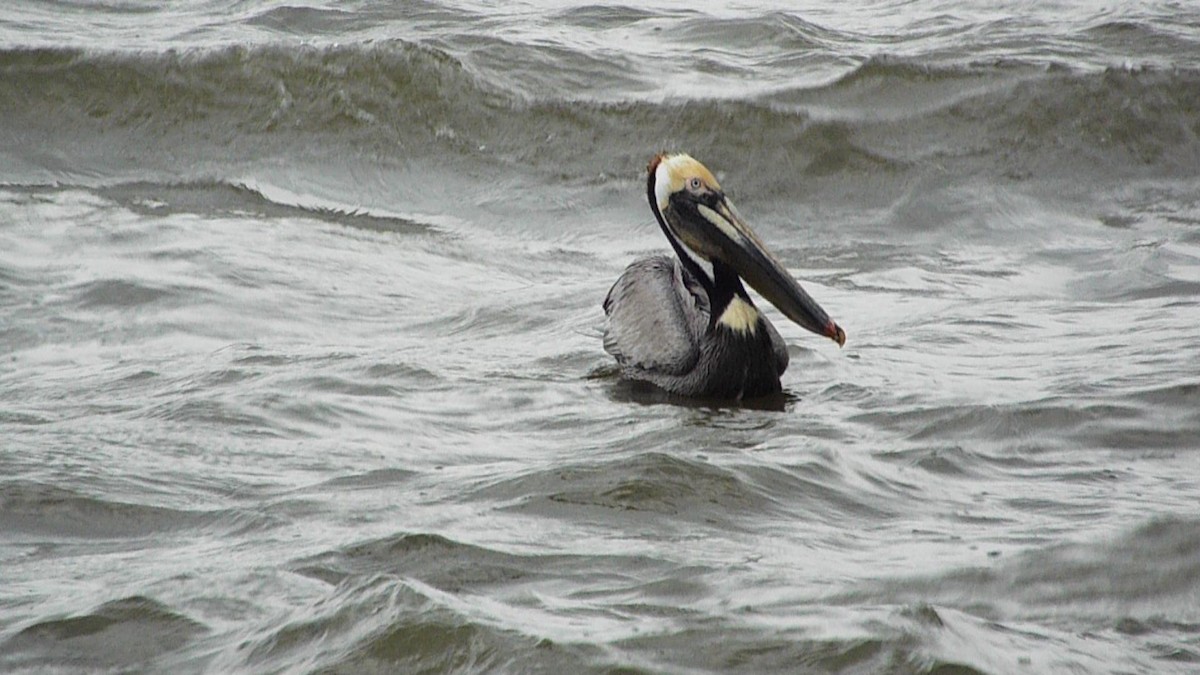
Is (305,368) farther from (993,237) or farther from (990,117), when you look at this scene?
(990,117)

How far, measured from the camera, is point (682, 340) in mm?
6203

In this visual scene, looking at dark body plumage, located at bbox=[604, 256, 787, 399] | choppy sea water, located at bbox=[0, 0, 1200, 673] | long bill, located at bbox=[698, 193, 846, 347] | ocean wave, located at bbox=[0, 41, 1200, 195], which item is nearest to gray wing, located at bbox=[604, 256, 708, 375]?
dark body plumage, located at bbox=[604, 256, 787, 399]

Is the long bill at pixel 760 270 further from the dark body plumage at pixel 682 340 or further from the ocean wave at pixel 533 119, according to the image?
the ocean wave at pixel 533 119

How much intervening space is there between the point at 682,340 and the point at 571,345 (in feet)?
1.74

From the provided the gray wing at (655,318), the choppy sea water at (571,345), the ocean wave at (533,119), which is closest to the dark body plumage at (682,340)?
the gray wing at (655,318)

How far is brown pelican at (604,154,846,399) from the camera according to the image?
19.3ft

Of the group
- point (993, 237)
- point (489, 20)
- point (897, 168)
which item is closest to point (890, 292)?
point (993, 237)

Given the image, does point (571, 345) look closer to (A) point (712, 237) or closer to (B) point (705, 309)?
(B) point (705, 309)

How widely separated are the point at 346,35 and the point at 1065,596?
8.24 meters

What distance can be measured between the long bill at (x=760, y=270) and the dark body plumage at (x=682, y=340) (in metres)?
0.07

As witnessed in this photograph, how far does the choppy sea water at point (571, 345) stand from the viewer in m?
3.50

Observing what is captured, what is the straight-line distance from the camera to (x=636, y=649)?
3.26 meters

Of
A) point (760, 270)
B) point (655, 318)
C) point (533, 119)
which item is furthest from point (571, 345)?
point (533, 119)

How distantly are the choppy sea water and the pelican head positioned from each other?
320 millimetres
